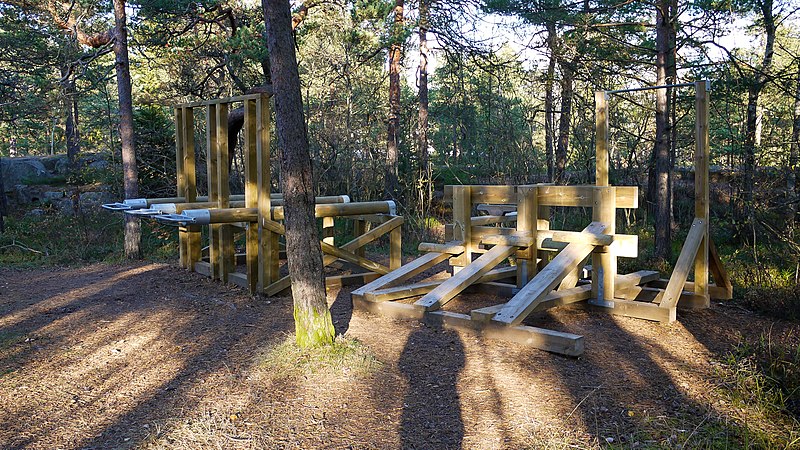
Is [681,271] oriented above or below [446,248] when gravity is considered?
below

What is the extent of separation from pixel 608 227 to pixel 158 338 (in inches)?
179

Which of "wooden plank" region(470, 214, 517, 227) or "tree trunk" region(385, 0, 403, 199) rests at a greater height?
"tree trunk" region(385, 0, 403, 199)

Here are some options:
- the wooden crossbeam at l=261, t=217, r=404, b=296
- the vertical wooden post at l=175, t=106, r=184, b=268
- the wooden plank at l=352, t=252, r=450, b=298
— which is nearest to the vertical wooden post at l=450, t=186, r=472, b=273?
the wooden plank at l=352, t=252, r=450, b=298

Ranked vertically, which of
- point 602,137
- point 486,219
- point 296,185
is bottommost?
point 486,219

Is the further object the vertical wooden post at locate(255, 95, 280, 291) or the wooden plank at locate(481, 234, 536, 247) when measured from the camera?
the vertical wooden post at locate(255, 95, 280, 291)

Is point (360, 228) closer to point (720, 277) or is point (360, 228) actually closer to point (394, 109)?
point (720, 277)

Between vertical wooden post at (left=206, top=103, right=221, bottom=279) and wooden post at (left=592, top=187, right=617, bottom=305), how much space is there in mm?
4799

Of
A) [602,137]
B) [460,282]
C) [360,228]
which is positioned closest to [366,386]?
[460,282]

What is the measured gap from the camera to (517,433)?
3705 millimetres

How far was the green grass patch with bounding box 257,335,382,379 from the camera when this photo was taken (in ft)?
15.3

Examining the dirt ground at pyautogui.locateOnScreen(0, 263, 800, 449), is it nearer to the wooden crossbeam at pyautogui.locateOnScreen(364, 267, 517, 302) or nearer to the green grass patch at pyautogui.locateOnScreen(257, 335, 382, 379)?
the green grass patch at pyautogui.locateOnScreen(257, 335, 382, 379)

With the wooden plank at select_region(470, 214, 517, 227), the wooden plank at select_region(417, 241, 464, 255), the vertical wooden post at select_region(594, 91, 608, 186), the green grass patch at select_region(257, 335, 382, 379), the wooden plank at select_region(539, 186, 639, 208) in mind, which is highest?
the vertical wooden post at select_region(594, 91, 608, 186)

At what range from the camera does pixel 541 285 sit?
230 inches

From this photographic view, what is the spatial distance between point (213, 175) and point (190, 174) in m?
0.71
